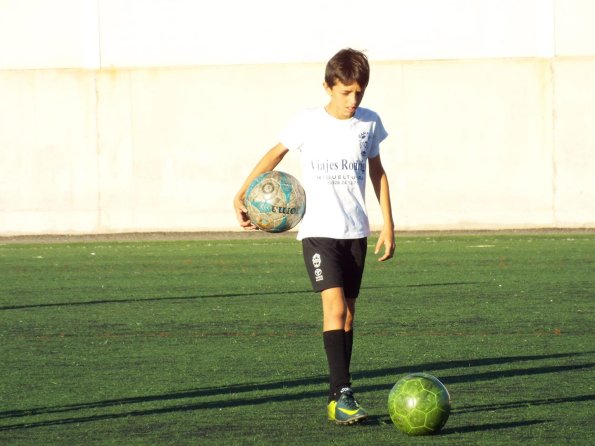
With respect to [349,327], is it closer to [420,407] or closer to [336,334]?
[336,334]

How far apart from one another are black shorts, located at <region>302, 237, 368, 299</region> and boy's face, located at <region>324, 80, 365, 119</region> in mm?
735

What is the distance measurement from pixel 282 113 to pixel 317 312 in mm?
13606

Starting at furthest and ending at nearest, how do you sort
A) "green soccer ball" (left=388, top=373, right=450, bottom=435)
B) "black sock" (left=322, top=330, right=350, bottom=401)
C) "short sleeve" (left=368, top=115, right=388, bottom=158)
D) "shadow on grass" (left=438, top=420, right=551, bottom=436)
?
1. "short sleeve" (left=368, top=115, right=388, bottom=158)
2. "black sock" (left=322, top=330, right=350, bottom=401)
3. "shadow on grass" (left=438, top=420, right=551, bottom=436)
4. "green soccer ball" (left=388, top=373, right=450, bottom=435)

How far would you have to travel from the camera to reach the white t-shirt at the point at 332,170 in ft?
23.8

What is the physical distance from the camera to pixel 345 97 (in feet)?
23.5

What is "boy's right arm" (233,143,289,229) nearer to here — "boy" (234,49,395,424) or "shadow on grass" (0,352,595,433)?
"boy" (234,49,395,424)

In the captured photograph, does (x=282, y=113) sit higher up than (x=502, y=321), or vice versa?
(x=282, y=113)

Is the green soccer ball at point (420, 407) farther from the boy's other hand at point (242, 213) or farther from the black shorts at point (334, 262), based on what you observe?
the boy's other hand at point (242, 213)

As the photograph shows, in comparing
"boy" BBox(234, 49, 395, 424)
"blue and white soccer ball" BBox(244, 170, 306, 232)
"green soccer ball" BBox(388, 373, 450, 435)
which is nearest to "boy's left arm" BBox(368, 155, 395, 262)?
"boy" BBox(234, 49, 395, 424)

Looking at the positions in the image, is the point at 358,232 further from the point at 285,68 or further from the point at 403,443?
the point at 285,68

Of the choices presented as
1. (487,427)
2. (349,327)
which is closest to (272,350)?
(349,327)

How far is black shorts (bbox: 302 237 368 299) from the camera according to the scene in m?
7.21

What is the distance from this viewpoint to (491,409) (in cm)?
739

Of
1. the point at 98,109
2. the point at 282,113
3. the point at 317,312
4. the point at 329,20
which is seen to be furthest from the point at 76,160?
the point at 317,312
